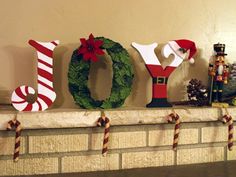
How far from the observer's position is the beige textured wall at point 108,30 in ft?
4.17

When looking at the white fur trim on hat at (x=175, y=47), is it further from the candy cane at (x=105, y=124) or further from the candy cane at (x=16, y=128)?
the candy cane at (x=16, y=128)

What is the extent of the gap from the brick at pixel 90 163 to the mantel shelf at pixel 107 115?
0.57 feet

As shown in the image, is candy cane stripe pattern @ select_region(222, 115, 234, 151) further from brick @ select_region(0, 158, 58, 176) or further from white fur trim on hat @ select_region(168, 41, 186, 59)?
brick @ select_region(0, 158, 58, 176)

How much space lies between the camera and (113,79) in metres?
1.26

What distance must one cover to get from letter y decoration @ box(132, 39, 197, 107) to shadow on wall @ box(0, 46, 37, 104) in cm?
45

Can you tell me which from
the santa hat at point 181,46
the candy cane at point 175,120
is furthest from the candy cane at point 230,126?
the santa hat at point 181,46

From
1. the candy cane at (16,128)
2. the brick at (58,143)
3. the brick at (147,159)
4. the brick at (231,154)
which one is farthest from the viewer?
the brick at (231,154)

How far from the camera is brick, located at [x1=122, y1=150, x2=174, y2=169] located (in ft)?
4.41

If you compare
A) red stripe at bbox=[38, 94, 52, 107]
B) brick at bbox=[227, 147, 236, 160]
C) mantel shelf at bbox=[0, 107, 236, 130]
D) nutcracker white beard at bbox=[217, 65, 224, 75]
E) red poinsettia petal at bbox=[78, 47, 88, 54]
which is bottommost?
brick at bbox=[227, 147, 236, 160]

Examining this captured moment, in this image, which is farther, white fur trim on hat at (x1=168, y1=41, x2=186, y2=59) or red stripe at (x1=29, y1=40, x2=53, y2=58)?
white fur trim on hat at (x1=168, y1=41, x2=186, y2=59)

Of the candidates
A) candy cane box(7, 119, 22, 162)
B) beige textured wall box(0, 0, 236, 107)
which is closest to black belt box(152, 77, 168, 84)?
beige textured wall box(0, 0, 236, 107)

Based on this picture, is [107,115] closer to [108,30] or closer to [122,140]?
[122,140]

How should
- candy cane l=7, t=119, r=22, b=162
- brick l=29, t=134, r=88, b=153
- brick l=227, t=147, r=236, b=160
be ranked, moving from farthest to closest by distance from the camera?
brick l=227, t=147, r=236, b=160
brick l=29, t=134, r=88, b=153
candy cane l=7, t=119, r=22, b=162

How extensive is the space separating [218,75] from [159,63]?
0.91 feet
